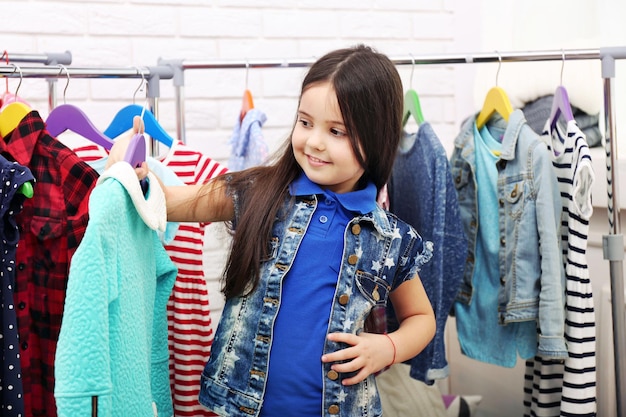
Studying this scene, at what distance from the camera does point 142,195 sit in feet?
4.48

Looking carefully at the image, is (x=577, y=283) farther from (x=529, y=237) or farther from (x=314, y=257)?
(x=314, y=257)

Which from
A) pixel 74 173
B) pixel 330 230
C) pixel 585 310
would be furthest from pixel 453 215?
pixel 74 173

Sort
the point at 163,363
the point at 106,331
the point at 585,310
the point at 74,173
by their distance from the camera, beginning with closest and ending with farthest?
the point at 106,331, the point at 74,173, the point at 163,363, the point at 585,310

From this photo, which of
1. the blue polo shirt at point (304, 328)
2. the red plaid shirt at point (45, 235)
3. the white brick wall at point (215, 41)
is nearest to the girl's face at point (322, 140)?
the blue polo shirt at point (304, 328)

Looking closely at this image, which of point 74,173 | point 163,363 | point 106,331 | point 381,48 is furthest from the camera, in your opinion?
point 381,48

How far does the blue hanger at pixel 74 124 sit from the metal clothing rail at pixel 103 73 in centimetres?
7

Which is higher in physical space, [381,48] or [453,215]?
[381,48]

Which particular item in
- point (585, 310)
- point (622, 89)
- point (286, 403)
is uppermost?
point (622, 89)

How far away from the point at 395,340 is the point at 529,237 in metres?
0.51

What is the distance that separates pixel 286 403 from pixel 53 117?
76 cm

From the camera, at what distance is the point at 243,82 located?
8.63ft

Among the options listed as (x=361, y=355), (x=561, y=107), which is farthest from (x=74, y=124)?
(x=561, y=107)

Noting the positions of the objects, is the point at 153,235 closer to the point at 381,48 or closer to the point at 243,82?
the point at 243,82

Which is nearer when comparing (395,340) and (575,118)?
(395,340)
